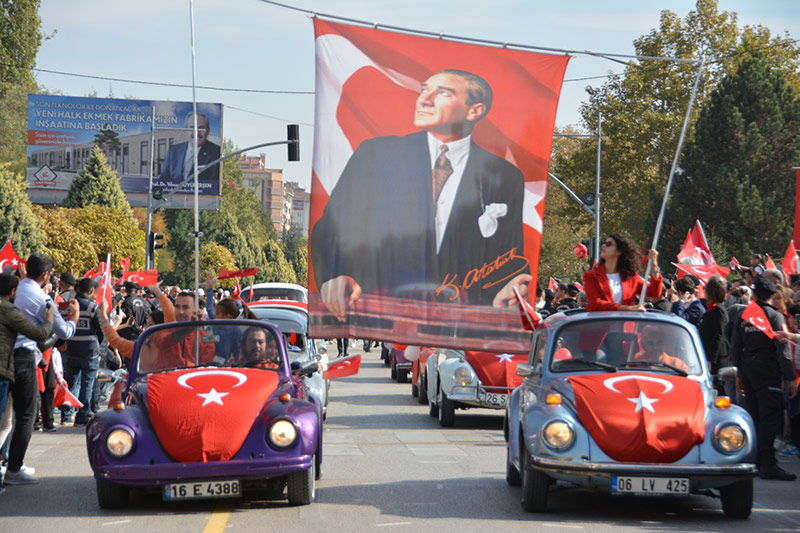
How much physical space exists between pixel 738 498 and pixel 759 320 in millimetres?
3120

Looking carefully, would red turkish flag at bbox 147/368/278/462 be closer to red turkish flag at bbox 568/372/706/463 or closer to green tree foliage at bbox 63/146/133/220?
red turkish flag at bbox 568/372/706/463

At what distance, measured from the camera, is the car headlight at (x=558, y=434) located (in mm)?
8359

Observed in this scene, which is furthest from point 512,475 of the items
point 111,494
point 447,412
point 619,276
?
point 447,412

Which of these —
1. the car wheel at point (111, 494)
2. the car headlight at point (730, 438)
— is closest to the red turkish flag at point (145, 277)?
the car wheel at point (111, 494)

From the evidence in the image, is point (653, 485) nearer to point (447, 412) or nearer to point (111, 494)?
point (111, 494)

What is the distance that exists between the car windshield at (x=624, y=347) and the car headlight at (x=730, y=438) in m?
0.88

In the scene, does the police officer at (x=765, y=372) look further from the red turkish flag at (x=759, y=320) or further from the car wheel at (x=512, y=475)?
the car wheel at (x=512, y=475)

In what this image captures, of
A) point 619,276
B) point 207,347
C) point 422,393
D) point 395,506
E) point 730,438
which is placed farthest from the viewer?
point 422,393

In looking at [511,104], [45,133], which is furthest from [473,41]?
[45,133]

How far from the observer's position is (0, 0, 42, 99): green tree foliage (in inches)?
2325

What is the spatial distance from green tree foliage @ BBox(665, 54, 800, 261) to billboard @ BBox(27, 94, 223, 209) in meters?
26.2

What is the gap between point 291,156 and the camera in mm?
36875

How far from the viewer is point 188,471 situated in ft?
27.8

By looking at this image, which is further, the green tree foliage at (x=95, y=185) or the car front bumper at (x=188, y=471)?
the green tree foliage at (x=95, y=185)
